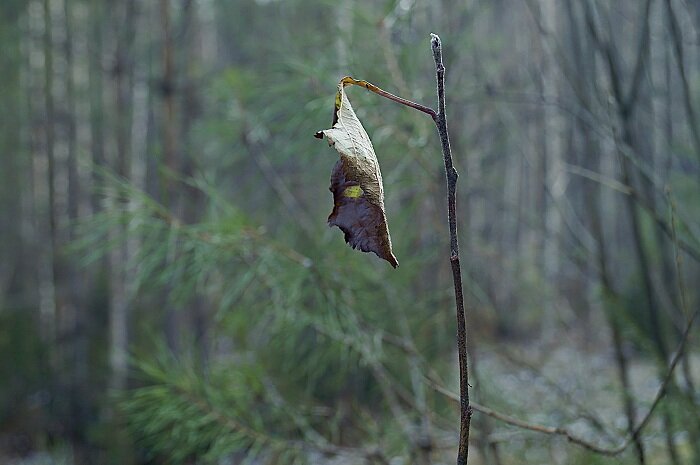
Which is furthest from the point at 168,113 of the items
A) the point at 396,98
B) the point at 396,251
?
the point at 396,98

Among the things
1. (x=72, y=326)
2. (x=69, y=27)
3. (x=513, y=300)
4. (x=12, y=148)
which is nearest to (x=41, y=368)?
(x=72, y=326)

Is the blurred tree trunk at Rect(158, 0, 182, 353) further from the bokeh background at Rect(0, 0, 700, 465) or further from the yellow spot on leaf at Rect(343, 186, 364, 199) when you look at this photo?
the yellow spot on leaf at Rect(343, 186, 364, 199)

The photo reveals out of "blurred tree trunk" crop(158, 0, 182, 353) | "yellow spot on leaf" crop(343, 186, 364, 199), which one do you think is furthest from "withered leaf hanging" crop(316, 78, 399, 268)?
"blurred tree trunk" crop(158, 0, 182, 353)

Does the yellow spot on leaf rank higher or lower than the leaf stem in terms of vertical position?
lower

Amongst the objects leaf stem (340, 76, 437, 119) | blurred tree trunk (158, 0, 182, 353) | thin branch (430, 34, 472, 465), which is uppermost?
blurred tree trunk (158, 0, 182, 353)

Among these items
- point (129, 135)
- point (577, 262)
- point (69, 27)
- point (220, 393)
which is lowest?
point (220, 393)

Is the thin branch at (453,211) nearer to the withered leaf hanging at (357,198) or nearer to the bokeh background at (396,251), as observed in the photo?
the withered leaf hanging at (357,198)

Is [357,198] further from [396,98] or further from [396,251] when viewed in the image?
[396,251]

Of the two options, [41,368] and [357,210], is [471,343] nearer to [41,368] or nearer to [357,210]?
[357,210]
